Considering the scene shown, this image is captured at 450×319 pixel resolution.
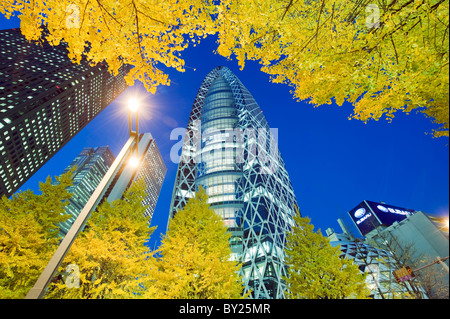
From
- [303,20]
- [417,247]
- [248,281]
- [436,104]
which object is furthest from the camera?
[248,281]

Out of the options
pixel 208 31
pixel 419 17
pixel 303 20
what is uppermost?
pixel 303 20

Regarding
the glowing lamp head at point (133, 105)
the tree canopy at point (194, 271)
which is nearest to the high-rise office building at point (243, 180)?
the tree canopy at point (194, 271)

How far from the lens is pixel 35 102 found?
66.8 metres

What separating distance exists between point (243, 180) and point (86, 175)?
132282 mm

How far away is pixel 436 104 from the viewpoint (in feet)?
15.6

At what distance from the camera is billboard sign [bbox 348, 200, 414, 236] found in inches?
1630

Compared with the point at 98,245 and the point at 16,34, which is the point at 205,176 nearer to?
the point at 98,245

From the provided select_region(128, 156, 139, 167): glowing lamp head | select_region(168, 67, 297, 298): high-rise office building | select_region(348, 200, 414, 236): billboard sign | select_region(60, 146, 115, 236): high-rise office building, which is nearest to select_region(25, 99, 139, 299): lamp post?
select_region(128, 156, 139, 167): glowing lamp head

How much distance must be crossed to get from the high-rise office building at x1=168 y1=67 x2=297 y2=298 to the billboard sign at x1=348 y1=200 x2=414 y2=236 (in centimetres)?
1545

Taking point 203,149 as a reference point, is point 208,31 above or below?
below

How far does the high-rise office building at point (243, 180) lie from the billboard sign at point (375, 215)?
15.4m

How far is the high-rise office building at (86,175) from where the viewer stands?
373ft
